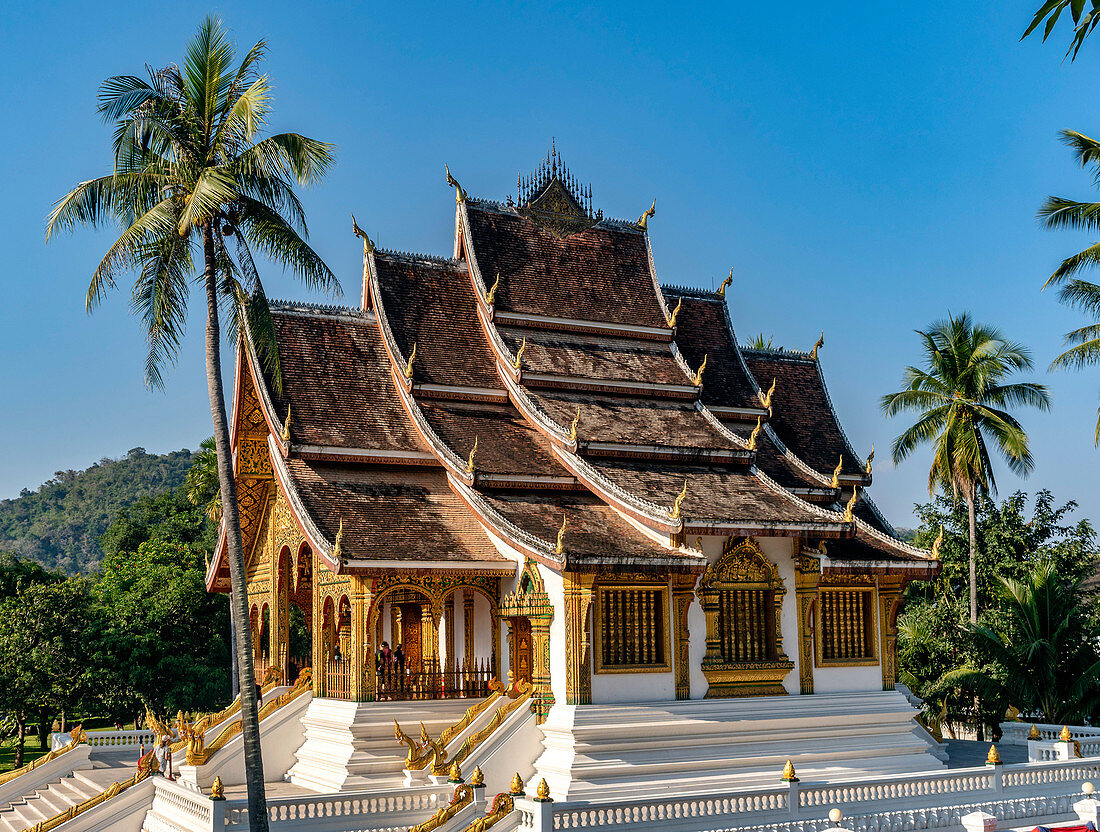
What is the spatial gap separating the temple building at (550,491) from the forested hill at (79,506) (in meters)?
103

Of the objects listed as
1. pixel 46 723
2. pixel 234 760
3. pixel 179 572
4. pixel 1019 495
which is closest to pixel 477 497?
pixel 234 760

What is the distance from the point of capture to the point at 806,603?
18.2 meters

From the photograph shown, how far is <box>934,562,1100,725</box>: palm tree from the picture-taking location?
21141 mm

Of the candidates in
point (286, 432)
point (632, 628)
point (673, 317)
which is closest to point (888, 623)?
point (632, 628)

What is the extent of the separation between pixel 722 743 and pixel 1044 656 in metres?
8.17

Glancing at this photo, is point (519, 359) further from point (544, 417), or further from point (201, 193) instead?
point (201, 193)

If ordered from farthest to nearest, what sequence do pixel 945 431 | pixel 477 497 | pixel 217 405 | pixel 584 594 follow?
1. pixel 945 431
2. pixel 477 497
3. pixel 584 594
4. pixel 217 405

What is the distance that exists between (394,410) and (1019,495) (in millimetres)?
18254

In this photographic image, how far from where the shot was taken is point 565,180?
2236 cm

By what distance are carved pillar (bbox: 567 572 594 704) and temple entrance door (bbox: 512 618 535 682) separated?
1636mm

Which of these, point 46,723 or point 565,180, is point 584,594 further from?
point 46,723

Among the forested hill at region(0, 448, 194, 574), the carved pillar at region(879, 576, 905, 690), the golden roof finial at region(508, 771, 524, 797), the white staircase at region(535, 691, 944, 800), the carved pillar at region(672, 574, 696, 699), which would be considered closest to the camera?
the golden roof finial at region(508, 771, 524, 797)

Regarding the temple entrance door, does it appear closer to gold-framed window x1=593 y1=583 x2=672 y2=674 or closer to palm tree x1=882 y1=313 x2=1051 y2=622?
gold-framed window x1=593 y1=583 x2=672 y2=674

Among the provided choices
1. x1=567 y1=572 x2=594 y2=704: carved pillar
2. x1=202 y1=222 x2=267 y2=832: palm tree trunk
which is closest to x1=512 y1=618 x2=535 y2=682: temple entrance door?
x1=567 y1=572 x2=594 y2=704: carved pillar
